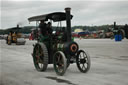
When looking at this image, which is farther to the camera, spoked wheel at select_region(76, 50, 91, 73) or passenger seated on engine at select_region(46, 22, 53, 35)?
passenger seated on engine at select_region(46, 22, 53, 35)

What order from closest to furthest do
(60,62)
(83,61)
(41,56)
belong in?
(60,62) → (83,61) → (41,56)

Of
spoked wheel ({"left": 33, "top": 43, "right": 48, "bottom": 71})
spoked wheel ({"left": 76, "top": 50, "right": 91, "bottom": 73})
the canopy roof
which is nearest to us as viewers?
spoked wheel ({"left": 76, "top": 50, "right": 91, "bottom": 73})

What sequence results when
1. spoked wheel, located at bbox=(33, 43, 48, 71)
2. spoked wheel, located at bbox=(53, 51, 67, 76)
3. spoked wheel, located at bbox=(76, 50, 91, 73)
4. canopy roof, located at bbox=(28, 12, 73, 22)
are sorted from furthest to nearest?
1. canopy roof, located at bbox=(28, 12, 73, 22)
2. spoked wheel, located at bbox=(33, 43, 48, 71)
3. spoked wheel, located at bbox=(76, 50, 91, 73)
4. spoked wheel, located at bbox=(53, 51, 67, 76)

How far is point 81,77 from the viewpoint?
6816 millimetres

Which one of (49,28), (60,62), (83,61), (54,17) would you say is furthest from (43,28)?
(83,61)

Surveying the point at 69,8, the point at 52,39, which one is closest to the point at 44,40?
the point at 52,39

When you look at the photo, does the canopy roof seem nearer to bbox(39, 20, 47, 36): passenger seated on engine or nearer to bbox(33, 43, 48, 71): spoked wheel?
bbox(39, 20, 47, 36): passenger seated on engine

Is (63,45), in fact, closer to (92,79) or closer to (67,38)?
(67,38)

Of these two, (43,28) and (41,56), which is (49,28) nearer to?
(43,28)

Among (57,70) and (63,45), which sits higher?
(63,45)

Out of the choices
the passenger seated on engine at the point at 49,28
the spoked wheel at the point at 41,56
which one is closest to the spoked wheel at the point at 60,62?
the spoked wheel at the point at 41,56

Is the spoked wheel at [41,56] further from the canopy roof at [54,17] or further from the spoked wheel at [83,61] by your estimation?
the spoked wheel at [83,61]

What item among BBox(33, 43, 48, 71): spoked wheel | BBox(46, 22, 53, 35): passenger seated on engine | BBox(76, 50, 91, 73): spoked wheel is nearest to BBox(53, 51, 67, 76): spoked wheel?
BBox(33, 43, 48, 71): spoked wheel

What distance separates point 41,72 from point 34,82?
1.76 meters
